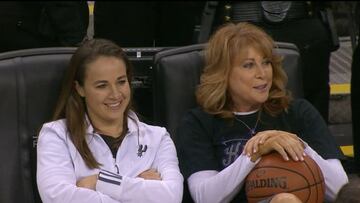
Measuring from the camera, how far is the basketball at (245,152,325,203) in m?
2.95

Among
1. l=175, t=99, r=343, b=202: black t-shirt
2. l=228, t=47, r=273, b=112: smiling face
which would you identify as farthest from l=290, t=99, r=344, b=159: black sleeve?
l=228, t=47, r=273, b=112: smiling face

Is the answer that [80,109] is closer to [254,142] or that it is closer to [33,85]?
[33,85]

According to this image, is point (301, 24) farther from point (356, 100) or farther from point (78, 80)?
point (78, 80)

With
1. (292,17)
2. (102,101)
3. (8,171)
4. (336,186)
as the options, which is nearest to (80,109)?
(102,101)

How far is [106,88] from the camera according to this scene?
3.28 metres

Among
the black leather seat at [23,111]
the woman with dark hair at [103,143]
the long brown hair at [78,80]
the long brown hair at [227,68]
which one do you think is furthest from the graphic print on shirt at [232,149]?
the black leather seat at [23,111]

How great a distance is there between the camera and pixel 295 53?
150 inches

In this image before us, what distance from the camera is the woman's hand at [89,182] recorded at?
3.10m

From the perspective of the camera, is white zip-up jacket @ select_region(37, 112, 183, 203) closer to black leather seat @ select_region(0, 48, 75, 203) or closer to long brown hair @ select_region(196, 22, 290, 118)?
black leather seat @ select_region(0, 48, 75, 203)

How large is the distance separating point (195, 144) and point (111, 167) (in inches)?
15.1

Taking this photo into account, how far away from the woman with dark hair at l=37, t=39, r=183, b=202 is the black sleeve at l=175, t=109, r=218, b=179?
0.22 ft

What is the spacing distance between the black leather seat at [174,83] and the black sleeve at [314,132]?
476mm

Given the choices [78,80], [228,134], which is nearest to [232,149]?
[228,134]

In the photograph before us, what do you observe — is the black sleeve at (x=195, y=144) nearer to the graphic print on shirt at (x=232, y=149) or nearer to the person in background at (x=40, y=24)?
the graphic print on shirt at (x=232, y=149)
